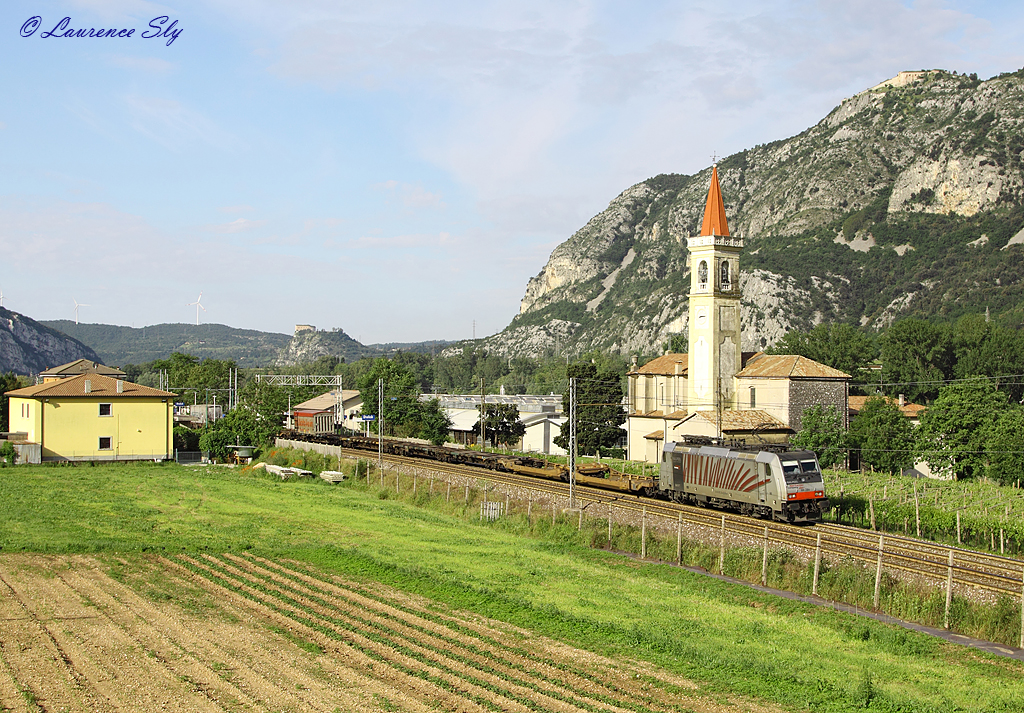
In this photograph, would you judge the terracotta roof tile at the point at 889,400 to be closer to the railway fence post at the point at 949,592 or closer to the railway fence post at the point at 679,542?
the railway fence post at the point at 679,542

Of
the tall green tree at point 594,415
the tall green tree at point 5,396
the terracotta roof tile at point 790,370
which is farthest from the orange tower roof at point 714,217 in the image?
the tall green tree at point 5,396

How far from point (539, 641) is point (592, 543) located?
16.0 meters

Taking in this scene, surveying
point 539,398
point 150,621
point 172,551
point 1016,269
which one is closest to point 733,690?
point 150,621

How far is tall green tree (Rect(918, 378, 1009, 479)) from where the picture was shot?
6644 cm

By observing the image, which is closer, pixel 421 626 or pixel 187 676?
pixel 187 676

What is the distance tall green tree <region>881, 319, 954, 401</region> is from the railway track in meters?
75.0

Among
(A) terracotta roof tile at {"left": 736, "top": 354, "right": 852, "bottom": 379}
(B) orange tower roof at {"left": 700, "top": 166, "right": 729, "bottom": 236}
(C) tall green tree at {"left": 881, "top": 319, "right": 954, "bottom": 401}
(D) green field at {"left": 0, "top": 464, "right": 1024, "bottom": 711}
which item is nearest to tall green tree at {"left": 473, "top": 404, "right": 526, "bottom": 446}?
(A) terracotta roof tile at {"left": 736, "top": 354, "right": 852, "bottom": 379}

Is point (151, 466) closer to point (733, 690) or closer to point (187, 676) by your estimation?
point (187, 676)

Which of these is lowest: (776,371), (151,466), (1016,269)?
(151,466)

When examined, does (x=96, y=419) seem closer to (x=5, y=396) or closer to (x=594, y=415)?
(x=5, y=396)

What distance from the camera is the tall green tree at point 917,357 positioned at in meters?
110

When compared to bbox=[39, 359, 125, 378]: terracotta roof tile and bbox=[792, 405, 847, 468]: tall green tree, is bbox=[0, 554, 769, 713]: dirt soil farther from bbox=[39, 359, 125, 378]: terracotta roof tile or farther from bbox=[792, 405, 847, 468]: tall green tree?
bbox=[39, 359, 125, 378]: terracotta roof tile

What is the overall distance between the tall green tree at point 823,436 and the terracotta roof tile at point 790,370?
3231 mm

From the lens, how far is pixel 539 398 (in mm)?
129375
